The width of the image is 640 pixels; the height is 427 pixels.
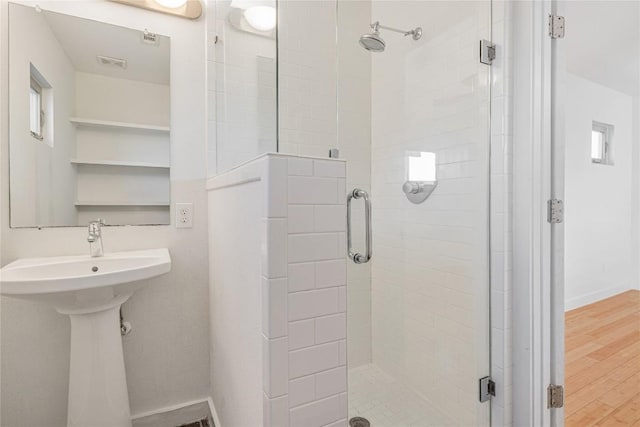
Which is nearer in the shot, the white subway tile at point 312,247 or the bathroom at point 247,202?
the white subway tile at point 312,247

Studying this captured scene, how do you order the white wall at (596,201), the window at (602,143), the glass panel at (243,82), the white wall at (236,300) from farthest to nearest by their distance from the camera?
the window at (602,143) → the white wall at (596,201) → the glass panel at (243,82) → the white wall at (236,300)

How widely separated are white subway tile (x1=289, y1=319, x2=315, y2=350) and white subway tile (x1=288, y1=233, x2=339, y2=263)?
0.53 feet

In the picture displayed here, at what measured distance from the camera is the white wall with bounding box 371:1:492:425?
1.49m

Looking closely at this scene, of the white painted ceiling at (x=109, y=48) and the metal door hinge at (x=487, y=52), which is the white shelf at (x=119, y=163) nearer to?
the white painted ceiling at (x=109, y=48)

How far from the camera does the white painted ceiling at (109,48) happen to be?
1.45m

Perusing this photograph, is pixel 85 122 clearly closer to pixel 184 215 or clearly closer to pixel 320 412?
pixel 184 215

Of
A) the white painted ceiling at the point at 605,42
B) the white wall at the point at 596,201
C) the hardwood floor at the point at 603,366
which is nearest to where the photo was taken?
the hardwood floor at the point at 603,366

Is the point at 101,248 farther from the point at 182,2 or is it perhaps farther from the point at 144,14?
the point at 182,2

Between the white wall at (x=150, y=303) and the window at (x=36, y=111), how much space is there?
0.08 metres

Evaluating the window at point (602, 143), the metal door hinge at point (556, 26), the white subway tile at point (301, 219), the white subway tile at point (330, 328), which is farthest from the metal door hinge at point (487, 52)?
the window at point (602, 143)

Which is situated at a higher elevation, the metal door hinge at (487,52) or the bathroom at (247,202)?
the metal door hinge at (487,52)

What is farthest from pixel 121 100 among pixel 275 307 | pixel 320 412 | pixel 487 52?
pixel 487 52

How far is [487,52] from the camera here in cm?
142

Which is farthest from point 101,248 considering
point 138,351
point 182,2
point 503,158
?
point 503,158
